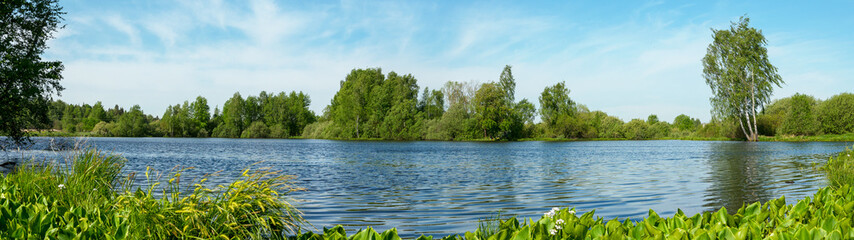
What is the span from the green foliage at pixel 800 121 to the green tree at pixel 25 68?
244 feet

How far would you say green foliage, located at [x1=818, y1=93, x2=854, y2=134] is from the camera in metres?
62.5

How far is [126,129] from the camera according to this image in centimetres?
11081

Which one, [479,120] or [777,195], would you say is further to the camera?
[479,120]

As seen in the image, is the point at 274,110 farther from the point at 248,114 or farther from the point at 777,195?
the point at 777,195

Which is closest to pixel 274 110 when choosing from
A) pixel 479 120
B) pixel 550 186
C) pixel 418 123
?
pixel 418 123

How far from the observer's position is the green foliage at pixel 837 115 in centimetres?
6247

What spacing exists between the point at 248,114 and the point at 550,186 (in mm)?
111299

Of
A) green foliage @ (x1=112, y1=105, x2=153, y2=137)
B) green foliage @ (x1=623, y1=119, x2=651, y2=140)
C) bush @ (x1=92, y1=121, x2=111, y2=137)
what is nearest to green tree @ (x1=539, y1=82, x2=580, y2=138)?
Result: green foliage @ (x1=623, y1=119, x2=651, y2=140)

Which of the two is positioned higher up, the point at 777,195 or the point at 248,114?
the point at 248,114

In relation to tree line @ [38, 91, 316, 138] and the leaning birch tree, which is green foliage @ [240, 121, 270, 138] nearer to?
tree line @ [38, 91, 316, 138]

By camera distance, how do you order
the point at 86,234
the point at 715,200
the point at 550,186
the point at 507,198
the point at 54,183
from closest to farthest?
the point at 86,234
the point at 54,183
the point at 715,200
the point at 507,198
the point at 550,186

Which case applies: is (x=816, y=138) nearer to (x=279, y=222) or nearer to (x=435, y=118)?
(x=435, y=118)

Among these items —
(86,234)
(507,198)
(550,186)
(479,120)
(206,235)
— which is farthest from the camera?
(479,120)

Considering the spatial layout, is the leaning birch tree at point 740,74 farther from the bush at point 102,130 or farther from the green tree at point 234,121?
the bush at point 102,130
